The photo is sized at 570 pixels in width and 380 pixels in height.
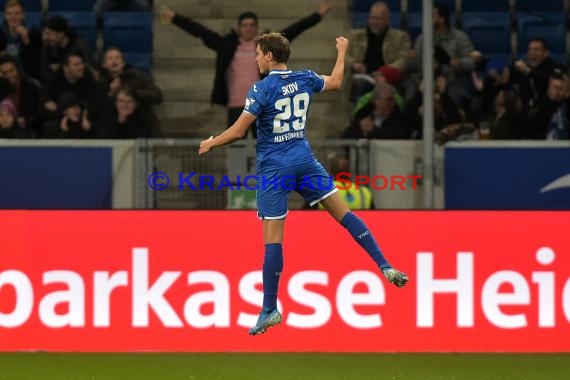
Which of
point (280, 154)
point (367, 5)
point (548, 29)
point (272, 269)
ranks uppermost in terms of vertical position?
point (367, 5)

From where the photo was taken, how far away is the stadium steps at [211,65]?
1069 centimetres

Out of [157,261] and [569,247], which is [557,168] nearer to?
[569,247]

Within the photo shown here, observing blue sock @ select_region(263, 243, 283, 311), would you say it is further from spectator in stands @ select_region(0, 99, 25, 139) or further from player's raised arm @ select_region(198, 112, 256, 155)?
spectator in stands @ select_region(0, 99, 25, 139)

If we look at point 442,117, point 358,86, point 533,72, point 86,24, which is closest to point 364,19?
point 358,86

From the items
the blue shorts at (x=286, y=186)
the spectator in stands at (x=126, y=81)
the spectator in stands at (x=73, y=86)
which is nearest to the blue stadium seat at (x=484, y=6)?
the spectator in stands at (x=126, y=81)

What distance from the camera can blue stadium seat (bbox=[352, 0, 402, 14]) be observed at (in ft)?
36.8

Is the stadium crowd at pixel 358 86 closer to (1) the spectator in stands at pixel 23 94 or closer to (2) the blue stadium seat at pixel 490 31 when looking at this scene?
(1) the spectator in stands at pixel 23 94

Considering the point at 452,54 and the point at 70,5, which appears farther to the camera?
the point at 70,5

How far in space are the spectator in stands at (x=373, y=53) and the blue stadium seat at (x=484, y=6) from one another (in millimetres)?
983

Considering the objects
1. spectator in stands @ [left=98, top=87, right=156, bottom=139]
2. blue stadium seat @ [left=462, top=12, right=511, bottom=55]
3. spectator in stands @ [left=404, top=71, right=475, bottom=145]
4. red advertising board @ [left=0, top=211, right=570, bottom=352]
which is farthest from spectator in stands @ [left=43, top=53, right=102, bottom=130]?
blue stadium seat @ [left=462, top=12, right=511, bottom=55]

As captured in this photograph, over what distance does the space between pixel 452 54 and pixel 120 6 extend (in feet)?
9.48

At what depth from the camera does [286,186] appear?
7.50 meters

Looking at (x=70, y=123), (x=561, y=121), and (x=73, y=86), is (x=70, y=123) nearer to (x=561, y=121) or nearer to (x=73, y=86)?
(x=73, y=86)

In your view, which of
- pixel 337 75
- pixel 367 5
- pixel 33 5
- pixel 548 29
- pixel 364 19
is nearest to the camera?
pixel 337 75
